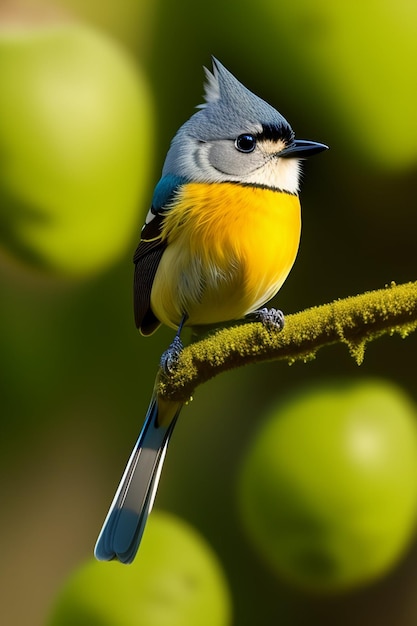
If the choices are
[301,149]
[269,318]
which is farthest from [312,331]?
[301,149]

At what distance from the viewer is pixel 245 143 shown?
2.11ft

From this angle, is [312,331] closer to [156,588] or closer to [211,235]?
[211,235]

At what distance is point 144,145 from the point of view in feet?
2.35

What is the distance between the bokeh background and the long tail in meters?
0.03

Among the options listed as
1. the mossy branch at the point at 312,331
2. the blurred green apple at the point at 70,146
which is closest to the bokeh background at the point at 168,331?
the blurred green apple at the point at 70,146

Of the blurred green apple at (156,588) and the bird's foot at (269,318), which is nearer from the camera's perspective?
the bird's foot at (269,318)

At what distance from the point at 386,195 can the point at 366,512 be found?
29 cm

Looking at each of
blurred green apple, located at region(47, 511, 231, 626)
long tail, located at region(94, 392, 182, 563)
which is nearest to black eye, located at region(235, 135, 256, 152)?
long tail, located at region(94, 392, 182, 563)

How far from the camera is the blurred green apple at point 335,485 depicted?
2.25ft

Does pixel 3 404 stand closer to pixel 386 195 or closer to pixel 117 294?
pixel 117 294

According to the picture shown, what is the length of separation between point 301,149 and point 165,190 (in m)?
0.13

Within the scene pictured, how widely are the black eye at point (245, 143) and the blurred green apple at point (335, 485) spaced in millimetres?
234

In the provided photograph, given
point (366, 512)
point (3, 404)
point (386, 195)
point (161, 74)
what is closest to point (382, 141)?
point (386, 195)

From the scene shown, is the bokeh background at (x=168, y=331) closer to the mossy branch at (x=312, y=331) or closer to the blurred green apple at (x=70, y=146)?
the blurred green apple at (x=70, y=146)
